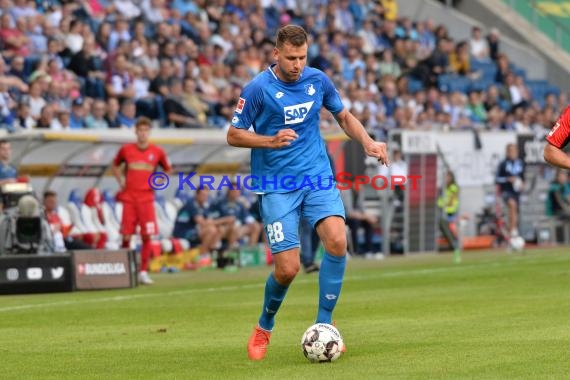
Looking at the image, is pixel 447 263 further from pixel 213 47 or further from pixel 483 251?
pixel 213 47

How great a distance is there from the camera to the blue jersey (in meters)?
10.4

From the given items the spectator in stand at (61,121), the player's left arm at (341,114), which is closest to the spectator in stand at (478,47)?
the spectator in stand at (61,121)

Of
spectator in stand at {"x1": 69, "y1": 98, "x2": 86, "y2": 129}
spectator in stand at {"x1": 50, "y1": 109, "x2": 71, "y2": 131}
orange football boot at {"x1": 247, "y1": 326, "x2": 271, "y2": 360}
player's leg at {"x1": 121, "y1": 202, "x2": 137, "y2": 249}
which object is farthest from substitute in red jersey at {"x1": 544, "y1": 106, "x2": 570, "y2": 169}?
spectator in stand at {"x1": 69, "y1": 98, "x2": 86, "y2": 129}

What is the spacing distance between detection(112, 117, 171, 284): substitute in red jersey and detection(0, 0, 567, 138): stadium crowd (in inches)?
84.7

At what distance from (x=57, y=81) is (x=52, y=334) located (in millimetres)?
12180

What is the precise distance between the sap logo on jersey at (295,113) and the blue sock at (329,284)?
99 cm

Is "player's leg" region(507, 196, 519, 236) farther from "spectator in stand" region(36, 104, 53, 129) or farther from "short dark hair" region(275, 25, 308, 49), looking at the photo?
"short dark hair" region(275, 25, 308, 49)

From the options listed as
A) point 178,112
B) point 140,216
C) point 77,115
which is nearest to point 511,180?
point 178,112

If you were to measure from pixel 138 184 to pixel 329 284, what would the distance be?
11.2 metres

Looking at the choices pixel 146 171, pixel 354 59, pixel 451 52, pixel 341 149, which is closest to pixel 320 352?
pixel 146 171

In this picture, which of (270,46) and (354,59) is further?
(354,59)

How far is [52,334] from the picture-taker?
12.7 m

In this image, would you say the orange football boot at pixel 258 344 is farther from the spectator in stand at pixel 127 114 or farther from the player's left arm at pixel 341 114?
the spectator in stand at pixel 127 114

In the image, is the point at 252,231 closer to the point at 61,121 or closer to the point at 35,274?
the point at 61,121
